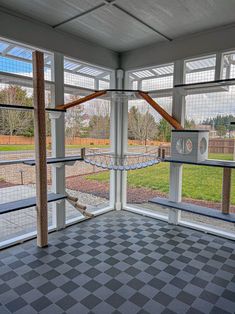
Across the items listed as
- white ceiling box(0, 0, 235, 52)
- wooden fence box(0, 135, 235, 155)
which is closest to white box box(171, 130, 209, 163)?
wooden fence box(0, 135, 235, 155)

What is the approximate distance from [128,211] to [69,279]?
6.58 feet

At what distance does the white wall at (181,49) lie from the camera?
2.99m

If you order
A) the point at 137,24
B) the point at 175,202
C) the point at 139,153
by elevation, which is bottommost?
the point at 175,202

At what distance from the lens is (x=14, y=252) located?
2.75 metres

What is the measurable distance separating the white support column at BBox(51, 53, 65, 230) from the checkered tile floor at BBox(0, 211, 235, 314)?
0.25m

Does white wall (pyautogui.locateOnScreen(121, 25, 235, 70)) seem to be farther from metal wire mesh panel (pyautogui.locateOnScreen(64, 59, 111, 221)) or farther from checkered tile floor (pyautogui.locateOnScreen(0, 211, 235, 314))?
checkered tile floor (pyautogui.locateOnScreen(0, 211, 235, 314))

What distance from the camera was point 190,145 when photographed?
3.10m

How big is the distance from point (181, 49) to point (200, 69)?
1.23 feet

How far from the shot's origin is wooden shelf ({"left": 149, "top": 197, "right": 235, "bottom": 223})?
9.62 feet

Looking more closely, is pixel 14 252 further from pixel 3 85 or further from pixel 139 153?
pixel 139 153

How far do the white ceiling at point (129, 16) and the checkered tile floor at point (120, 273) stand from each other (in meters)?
2.58

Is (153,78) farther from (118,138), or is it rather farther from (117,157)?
(117,157)

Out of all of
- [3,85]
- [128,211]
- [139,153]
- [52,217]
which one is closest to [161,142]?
Result: [139,153]

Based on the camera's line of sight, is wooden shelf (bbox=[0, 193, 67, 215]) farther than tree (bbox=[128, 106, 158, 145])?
No
